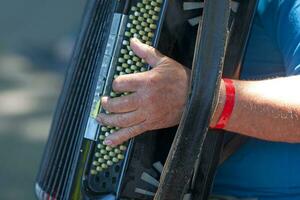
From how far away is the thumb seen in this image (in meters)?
1.89

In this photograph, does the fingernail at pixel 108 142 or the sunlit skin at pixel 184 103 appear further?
the fingernail at pixel 108 142

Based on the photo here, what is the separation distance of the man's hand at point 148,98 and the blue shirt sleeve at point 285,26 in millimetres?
270

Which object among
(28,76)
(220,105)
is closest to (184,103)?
(220,105)

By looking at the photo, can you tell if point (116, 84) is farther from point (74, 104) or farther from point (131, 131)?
point (74, 104)

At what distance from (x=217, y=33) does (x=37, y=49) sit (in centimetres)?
269

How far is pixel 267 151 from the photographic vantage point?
2049 mm

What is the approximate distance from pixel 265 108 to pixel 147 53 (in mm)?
296

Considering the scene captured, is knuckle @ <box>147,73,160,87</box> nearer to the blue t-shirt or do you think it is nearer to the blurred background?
the blue t-shirt

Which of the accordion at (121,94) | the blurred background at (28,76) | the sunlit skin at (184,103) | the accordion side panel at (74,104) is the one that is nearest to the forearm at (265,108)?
the sunlit skin at (184,103)

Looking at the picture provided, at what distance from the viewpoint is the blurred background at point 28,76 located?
3676 mm


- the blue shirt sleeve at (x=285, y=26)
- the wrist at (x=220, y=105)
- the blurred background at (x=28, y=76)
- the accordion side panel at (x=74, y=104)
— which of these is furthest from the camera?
the blurred background at (x=28, y=76)

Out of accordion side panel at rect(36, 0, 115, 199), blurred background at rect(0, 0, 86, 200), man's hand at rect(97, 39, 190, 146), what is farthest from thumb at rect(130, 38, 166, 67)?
blurred background at rect(0, 0, 86, 200)

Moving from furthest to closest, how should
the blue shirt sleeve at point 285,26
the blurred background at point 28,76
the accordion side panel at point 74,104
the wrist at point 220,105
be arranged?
the blurred background at point 28,76, the accordion side panel at point 74,104, the blue shirt sleeve at point 285,26, the wrist at point 220,105

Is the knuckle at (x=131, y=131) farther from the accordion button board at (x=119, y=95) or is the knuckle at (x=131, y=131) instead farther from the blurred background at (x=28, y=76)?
the blurred background at (x=28, y=76)
